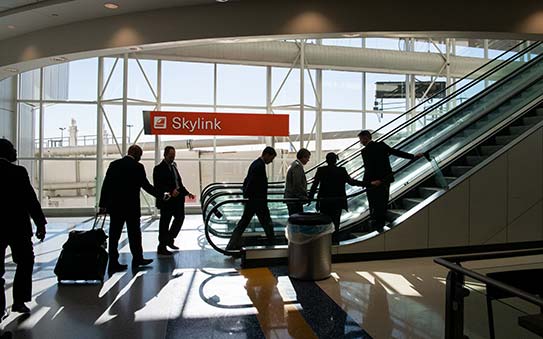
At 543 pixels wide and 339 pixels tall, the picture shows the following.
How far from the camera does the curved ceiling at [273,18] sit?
5.14 meters

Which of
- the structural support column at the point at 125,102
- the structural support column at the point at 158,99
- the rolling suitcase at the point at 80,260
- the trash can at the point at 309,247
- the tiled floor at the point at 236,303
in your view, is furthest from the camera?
the structural support column at the point at 158,99

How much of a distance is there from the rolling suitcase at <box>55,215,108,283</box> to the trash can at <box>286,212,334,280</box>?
89.8 inches

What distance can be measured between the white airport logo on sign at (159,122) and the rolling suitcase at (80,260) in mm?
6029

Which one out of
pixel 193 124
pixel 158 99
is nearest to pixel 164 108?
pixel 158 99

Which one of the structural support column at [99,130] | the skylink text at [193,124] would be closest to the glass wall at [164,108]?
the structural support column at [99,130]

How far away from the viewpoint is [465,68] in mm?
13859

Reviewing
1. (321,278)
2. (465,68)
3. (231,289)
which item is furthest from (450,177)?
(465,68)

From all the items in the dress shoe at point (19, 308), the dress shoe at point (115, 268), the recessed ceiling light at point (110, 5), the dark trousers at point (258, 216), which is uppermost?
the recessed ceiling light at point (110, 5)

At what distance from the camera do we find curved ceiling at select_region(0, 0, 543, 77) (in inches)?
202

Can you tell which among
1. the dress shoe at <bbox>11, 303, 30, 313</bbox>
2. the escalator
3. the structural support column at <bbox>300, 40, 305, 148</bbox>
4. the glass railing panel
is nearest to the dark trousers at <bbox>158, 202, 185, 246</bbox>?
the escalator

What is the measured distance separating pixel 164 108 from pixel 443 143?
8202mm

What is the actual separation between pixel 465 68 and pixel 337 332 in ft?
44.0

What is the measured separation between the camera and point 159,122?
403 inches

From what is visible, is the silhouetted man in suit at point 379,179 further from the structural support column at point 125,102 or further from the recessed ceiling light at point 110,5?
the structural support column at point 125,102
